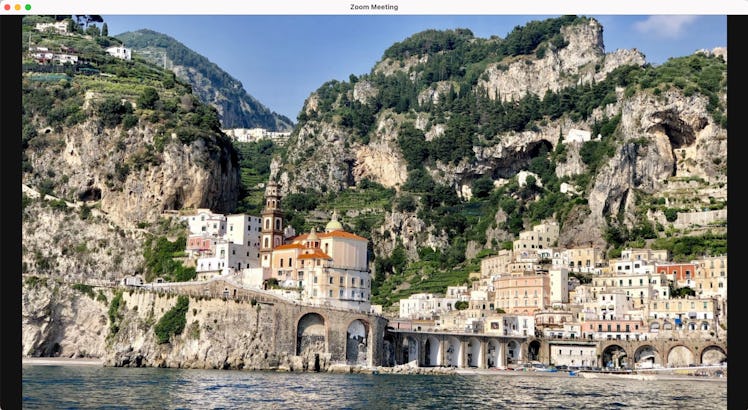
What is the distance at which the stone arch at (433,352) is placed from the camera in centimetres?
6500

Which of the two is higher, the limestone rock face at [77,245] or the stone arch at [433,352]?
the limestone rock face at [77,245]

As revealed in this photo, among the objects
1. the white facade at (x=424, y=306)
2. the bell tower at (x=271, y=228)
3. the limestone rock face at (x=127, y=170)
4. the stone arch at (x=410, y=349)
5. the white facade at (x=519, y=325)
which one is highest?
the limestone rock face at (x=127, y=170)

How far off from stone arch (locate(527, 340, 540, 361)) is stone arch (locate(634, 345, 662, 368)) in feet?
23.5

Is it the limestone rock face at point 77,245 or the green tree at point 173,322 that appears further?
the limestone rock face at point 77,245

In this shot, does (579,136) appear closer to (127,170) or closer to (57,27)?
(127,170)

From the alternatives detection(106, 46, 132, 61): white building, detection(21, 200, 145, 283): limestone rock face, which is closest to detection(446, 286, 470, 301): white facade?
detection(21, 200, 145, 283): limestone rock face

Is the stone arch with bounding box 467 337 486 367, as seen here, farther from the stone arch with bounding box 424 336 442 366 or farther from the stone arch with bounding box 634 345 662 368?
the stone arch with bounding box 634 345 662 368

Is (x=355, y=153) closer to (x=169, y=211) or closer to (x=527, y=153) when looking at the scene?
(x=527, y=153)

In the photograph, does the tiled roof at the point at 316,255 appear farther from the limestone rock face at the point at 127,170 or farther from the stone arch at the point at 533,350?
the limestone rock face at the point at 127,170

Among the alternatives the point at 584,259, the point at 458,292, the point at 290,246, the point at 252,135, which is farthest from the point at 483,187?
the point at 252,135

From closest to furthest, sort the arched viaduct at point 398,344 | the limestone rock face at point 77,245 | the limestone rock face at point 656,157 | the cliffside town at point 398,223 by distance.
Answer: the arched viaduct at point 398,344 → the cliffside town at point 398,223 → the limestone rock face at point 77,245 → the limestone rock face at point 656,157

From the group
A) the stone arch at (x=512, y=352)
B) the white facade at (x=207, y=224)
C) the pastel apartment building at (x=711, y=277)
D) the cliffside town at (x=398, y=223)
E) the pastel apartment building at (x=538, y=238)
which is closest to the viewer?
the cliffside town at (x=398, y=223)

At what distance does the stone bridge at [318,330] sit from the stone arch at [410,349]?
10.3ft

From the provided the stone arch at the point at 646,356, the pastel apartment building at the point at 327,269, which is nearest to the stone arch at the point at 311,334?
the pastel apartment building at the point at 327,269
